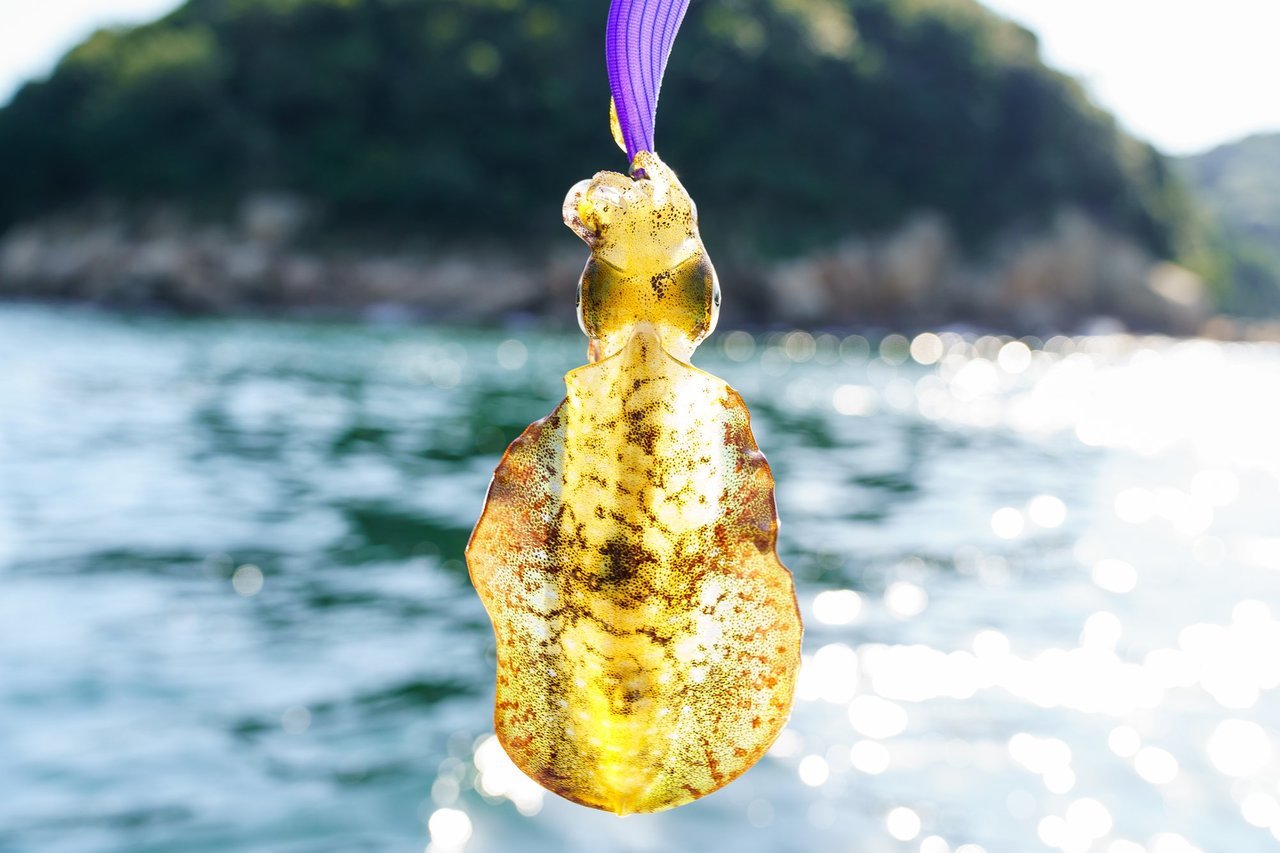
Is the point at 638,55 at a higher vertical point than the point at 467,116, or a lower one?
higher

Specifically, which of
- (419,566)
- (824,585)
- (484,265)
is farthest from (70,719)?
(484,265)

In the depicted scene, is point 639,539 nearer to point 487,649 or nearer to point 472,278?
point 487,649

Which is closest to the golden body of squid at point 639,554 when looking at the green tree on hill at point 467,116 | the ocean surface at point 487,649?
the ocean surface at point 487,649

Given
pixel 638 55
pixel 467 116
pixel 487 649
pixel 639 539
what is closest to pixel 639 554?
pixel 639 539

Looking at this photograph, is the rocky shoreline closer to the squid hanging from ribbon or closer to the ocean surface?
the ocean surface

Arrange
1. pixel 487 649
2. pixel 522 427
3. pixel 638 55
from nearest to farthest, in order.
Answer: pixel 638 55, pixel 487 649, pixel 522 427

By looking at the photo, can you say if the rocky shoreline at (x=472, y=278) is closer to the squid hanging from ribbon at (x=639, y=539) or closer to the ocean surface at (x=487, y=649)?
the ocean surface at (x=487, y=649)
